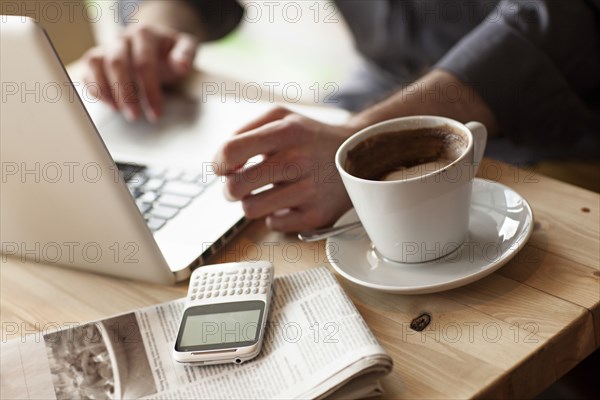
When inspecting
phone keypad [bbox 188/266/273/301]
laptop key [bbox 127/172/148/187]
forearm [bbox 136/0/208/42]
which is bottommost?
laptop key [bbox 127/172/148/187]

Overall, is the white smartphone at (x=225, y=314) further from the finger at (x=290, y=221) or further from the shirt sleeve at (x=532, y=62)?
the shirt sleeve at (x=532, y=62)

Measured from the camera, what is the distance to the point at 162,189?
34.7 inches

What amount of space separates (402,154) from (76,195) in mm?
321

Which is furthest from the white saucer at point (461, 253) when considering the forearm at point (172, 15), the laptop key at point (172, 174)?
the forearm at point (172, 15)

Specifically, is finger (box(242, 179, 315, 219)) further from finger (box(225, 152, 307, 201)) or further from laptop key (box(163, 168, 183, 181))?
laptop key (box(163, 168, 183, 181))

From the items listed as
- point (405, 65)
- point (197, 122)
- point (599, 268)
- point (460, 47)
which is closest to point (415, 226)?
point (599, 268)

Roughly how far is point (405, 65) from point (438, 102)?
39 centimetres

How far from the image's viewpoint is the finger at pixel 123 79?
1095 mm

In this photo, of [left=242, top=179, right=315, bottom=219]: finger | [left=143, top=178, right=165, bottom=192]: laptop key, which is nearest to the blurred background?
[left=143, top=178, right=165, bottom=192]: laptop key

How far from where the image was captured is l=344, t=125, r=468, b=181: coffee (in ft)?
2.26

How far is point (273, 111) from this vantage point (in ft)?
2.73

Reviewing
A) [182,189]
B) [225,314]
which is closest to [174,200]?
[182,189]

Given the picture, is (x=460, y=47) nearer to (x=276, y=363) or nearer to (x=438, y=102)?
(x=438, y=102)

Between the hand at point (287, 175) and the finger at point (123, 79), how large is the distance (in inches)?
14.6
